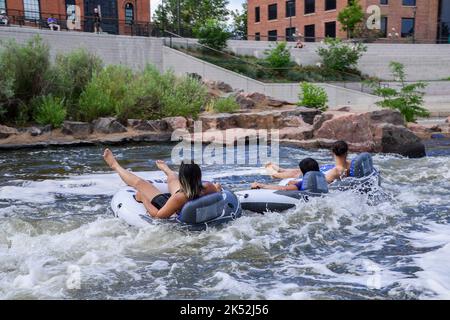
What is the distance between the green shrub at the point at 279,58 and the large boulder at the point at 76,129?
18.6 meters

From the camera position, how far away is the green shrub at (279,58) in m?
32.9

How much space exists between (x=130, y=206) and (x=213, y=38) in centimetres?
2792

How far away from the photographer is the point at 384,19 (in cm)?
4419

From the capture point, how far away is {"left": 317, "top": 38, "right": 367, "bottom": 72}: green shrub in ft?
114

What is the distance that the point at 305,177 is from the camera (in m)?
7.52

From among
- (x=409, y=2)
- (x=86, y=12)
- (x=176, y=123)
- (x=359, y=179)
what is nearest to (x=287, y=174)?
(x=359, y=179)

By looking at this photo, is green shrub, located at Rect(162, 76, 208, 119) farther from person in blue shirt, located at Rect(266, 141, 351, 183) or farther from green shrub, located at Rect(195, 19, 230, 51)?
green shrub, located at Rect(195, 19, 230, 51)

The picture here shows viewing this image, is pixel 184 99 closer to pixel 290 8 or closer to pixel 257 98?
pixel 257 98

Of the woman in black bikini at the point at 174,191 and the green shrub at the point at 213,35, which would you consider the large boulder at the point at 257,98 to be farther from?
the woman in black bikini at the point at 174,191

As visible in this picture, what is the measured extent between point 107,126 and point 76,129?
40.1 inches

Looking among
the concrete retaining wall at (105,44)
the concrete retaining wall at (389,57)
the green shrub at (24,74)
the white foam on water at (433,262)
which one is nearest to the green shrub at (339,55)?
the concrete retaining wall at (389,57)

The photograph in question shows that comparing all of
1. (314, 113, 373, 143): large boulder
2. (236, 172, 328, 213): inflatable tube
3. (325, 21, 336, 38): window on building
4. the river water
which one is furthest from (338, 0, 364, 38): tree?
(236, 172, 328, 213): inflatable tube

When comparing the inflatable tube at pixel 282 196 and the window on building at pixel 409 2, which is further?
the window on building at pixel 409 2

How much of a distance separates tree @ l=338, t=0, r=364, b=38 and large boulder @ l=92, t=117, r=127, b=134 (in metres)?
28.4
